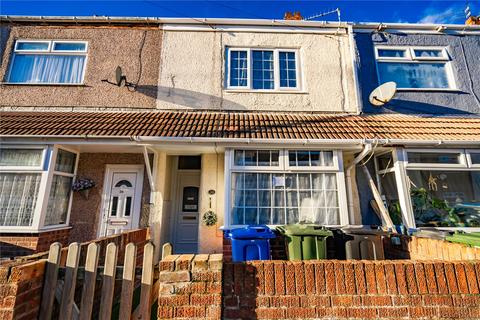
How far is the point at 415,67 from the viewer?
8.33m

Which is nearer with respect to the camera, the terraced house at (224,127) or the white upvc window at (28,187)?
the white upvc window at (28,187)

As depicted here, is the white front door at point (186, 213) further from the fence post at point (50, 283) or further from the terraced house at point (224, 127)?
the fence post at point (50, 283)

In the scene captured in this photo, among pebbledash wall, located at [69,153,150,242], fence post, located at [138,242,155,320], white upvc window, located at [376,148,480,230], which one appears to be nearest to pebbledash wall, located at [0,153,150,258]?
pebbledash wall, located at [69,153,150,242]

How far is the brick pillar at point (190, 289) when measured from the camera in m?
2.02

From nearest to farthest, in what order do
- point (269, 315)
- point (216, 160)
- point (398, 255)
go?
point (269, 315) < point (398, 255) < point (216, 160)

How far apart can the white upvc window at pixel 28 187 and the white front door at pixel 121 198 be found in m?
1.13

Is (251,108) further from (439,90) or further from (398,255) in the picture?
(439,90)

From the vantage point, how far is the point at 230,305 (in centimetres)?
206

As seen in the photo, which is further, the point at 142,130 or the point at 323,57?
the point at 323,57

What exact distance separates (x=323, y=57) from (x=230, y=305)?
850 cm

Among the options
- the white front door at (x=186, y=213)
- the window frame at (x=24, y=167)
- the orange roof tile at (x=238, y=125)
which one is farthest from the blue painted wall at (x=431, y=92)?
the window frame at (x=24, y=167)

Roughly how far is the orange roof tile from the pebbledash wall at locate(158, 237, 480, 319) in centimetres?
433

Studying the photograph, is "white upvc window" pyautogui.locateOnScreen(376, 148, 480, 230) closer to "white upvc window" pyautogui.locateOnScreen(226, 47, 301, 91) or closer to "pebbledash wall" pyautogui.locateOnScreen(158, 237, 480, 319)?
"white upvc window" pyautogui.locateOnScreen(226, 47, 301, 91)

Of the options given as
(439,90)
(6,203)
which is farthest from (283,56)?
(6,203)
